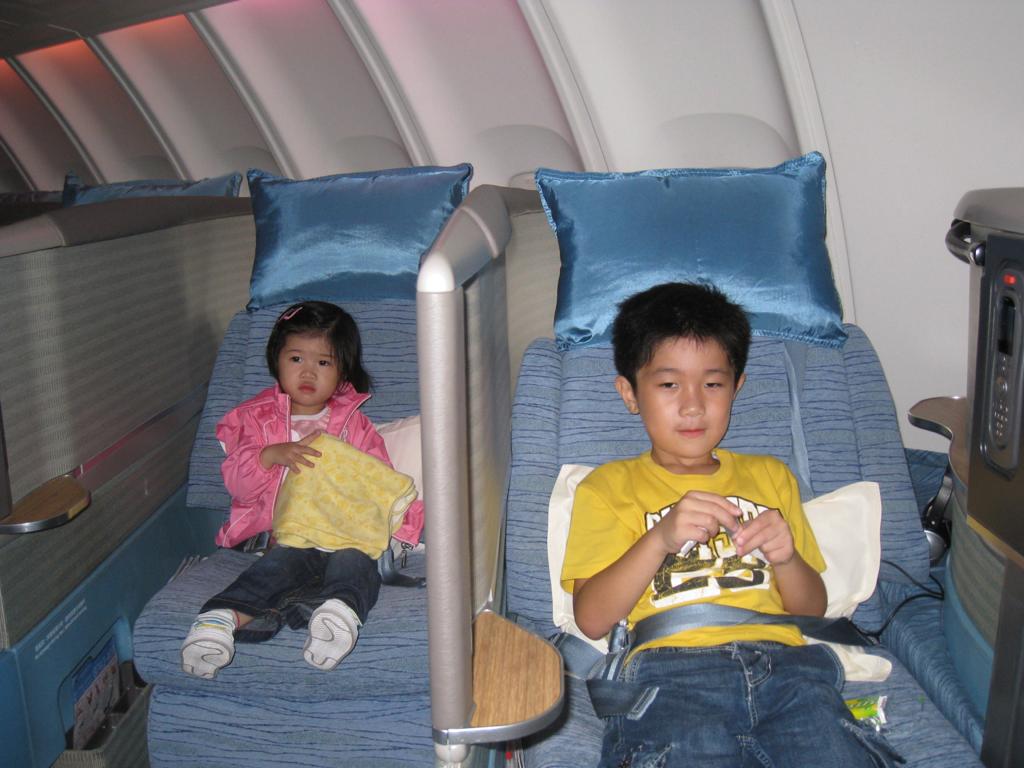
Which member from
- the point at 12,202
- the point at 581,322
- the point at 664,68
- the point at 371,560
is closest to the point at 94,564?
the point at 371,560

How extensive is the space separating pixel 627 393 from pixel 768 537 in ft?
1.64

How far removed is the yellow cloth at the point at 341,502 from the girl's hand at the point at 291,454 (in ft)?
0.06

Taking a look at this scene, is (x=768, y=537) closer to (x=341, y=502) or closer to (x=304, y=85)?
(x=341, y=502)

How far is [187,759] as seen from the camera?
7.52 feet

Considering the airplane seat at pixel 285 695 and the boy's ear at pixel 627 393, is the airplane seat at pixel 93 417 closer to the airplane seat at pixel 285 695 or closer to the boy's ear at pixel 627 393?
the airplane seat at pixel 285 695

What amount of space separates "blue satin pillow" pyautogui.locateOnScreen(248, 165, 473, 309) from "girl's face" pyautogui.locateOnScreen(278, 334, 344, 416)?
305 millimetres

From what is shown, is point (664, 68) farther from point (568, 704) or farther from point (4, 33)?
point (4, 33)

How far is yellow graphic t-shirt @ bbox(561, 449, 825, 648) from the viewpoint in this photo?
185 cm

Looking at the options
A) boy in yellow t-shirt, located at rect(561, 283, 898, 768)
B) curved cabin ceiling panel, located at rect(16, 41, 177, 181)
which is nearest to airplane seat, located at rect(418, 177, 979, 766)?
boy in yellow t-shirt, located at rect(561, 283, 898, 768)

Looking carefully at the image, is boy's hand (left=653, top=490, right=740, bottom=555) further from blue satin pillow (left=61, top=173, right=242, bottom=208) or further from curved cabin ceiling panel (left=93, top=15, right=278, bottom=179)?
curved cabin ceiling panel (left=93, top=15, right=278, bottom=179)

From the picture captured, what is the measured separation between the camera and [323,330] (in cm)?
265

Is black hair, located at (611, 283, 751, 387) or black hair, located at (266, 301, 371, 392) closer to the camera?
black hair, located at (611, 283, 751, 387)

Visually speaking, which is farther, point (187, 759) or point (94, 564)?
point (94, 564)

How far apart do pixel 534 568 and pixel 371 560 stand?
21.3 inches
